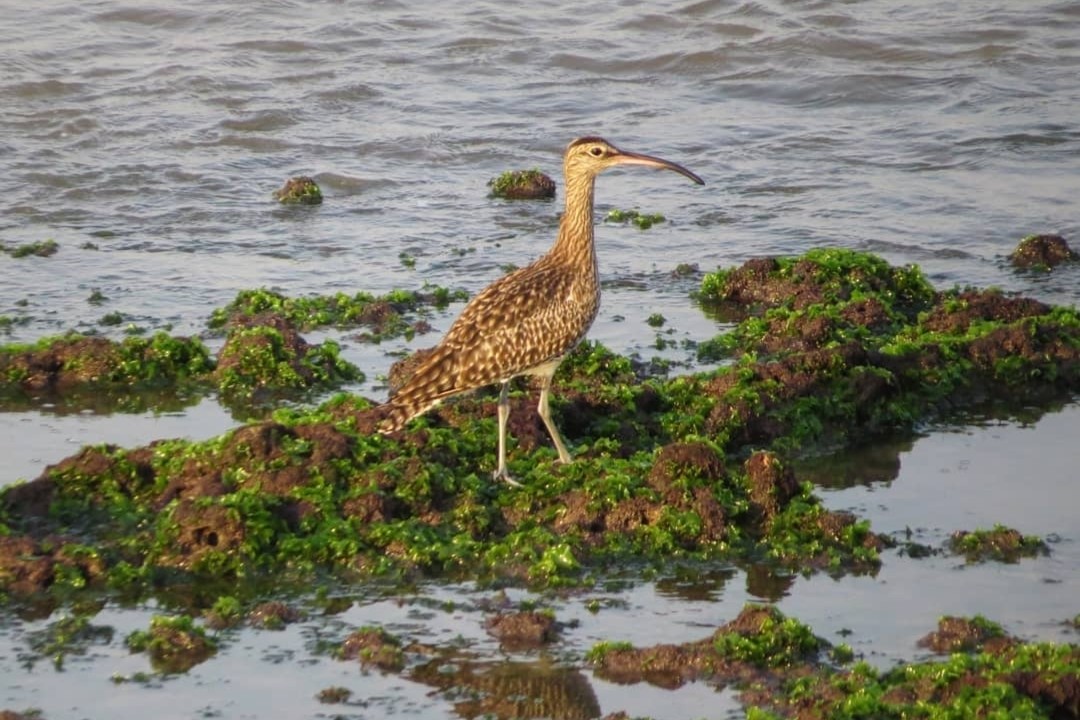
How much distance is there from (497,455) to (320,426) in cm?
91

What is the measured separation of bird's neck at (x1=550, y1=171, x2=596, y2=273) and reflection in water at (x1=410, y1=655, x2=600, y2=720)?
322cm

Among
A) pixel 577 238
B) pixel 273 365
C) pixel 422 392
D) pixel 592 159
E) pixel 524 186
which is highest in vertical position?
pixel 592 159

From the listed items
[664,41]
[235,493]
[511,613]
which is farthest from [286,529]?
[664,41]

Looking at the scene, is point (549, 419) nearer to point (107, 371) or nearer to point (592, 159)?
point (592, 159)

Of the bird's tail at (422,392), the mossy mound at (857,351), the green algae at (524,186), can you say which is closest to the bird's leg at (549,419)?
the bird's tail at (422,392)

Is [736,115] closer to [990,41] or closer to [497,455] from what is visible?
[990,41]

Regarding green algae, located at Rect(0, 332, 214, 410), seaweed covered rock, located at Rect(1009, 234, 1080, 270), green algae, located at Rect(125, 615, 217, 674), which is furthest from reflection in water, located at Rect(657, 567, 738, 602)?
seaweed covered rock, located at Rect(1009, 234, 1080, 270)

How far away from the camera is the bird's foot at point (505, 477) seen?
8828 millimetres

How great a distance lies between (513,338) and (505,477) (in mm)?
752

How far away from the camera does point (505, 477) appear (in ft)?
29.2

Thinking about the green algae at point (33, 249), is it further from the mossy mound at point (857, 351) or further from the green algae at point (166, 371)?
the mossy mound at point (857, 351)

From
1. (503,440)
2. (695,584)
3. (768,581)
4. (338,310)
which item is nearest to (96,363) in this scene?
(338,310)

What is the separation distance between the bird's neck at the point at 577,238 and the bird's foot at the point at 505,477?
4.61 feet

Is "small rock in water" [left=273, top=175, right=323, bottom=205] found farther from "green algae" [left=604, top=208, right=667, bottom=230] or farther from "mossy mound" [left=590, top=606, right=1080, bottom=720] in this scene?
"mossy mound" [left=590, top=606, right=1080, bottom=720]
